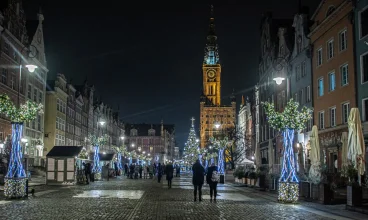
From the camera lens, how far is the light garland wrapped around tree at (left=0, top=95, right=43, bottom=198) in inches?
937

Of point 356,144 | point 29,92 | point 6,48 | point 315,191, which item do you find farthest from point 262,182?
point 29,92

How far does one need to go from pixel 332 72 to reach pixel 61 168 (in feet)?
71.8

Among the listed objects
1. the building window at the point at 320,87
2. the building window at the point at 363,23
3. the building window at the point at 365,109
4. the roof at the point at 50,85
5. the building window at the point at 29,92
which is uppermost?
the roof at the point at 50,85

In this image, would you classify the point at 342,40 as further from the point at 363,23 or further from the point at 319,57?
the point at 319,57

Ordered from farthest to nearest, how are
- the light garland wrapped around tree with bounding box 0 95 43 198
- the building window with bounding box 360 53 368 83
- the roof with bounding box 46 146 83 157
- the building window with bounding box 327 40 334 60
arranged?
the roof with bounding box 46 146 83 157 < the building window with bounding box 327 40 334 60 < the building window with bounding box 360 53 368 83 < the light garland wrapped around tree with bounding box 0 95 43 198

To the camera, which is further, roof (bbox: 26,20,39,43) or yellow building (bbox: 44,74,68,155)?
yellow building (bbox: 44,74,68,155)

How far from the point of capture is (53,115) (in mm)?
71688

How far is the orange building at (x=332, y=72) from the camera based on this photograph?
35.3 meters

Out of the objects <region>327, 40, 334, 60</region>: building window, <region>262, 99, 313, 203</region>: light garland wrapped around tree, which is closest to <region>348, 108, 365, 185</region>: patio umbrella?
<region>262, 99, 313, 203</region>: light garland wrapped around tree

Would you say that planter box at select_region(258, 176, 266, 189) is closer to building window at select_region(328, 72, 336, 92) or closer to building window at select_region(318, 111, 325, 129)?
building window at select_region(318, 111, 325, 129)

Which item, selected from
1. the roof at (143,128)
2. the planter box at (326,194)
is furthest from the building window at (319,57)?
the roof at (143,128)

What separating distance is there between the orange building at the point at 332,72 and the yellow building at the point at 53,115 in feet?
131

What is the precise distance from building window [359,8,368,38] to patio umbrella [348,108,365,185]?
12.8 m

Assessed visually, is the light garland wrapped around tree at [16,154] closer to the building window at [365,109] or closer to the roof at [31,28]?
the building window at [365,109]
